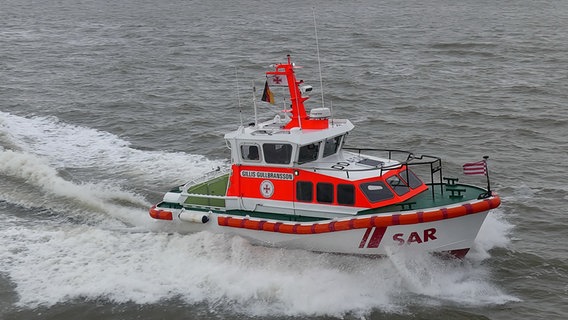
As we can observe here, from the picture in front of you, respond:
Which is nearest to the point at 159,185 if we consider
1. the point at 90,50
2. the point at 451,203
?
the point at 451,203

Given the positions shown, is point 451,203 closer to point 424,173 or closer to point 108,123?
point 424,173

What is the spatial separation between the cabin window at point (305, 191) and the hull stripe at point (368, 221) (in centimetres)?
57

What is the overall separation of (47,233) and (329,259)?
6621 mm

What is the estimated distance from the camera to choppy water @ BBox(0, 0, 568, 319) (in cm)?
1257

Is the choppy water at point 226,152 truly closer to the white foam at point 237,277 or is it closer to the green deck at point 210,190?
the white foam at point 237,277

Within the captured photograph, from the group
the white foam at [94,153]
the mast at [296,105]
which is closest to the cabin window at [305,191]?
the mast at [296,105]

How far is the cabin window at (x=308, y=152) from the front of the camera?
44.0 feet

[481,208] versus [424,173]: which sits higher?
[481,208]

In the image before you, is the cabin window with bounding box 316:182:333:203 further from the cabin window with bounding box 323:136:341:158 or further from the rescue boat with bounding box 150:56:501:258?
the cabin window with bounding box 323:136:341:158

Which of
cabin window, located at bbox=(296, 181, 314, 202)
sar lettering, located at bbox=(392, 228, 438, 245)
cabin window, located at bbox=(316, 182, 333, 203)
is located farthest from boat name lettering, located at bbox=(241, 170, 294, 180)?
sar lettering, located at bbox=(392, 228, 438, 245)

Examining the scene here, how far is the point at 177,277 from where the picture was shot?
Result: 1336 cm

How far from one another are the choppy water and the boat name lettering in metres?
1.51

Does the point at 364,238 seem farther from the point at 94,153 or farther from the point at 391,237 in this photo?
the point at 94,153

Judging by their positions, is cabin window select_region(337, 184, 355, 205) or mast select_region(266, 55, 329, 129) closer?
cabin window select_region(337, 184, 355, 205)
